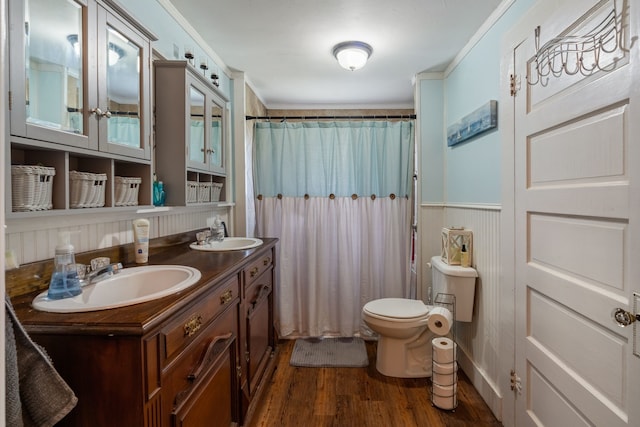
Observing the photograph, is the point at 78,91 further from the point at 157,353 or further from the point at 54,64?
the point at 157,353

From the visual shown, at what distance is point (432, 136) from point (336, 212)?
0.99m

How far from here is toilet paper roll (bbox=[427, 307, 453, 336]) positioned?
1.92 metres

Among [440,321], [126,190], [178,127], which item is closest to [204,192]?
[178,127]

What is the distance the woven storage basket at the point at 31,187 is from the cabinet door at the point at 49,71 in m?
0.09

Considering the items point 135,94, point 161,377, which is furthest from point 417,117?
point 161,377

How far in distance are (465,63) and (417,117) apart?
553mm

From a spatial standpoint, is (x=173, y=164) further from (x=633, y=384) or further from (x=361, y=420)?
(x=633, y=384)

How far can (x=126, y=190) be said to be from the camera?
132 cm

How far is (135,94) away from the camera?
4.38ft

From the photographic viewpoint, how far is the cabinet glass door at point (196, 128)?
1756 millimetres

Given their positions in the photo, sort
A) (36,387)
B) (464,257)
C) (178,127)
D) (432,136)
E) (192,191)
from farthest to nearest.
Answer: (432,136) → (464,257) → (192,191) → (178,127) → (36,387)

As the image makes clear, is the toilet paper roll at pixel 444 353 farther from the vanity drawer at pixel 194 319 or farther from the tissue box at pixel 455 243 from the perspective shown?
the vanity drawer at pixel 194 319

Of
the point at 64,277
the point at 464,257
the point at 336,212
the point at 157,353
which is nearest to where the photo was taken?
the point at 157,353

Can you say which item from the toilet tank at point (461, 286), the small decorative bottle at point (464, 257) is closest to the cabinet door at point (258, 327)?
the toilet tank at point (461, 286)
